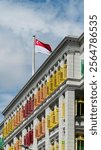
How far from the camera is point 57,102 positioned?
6456cm

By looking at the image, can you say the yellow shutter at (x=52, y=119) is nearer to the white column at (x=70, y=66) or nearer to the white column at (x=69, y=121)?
the white column at (x=69, y=121)

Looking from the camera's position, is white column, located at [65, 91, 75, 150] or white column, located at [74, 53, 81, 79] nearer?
white column, located at [65, 91, 75, 150]

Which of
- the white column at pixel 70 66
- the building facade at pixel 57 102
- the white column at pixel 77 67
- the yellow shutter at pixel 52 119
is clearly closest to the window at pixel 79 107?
the building facade at pixel 57 102

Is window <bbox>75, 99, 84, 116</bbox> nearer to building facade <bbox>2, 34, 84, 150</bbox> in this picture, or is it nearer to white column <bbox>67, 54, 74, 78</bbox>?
building facade <bbox>2, 34, 84, 150</bbox>

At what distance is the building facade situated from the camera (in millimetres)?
60938

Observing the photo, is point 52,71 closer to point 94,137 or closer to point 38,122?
point 38,122

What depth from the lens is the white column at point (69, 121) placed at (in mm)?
60312

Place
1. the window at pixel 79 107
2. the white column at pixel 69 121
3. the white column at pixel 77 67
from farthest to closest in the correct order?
1. the white column at pixel 77 67
2. the window at pixel 79 107
3. the white column at pixel 69 121

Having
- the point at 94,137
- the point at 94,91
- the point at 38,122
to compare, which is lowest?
the point at 94,137

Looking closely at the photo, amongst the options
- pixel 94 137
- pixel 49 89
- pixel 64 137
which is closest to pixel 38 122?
pixel 49 89

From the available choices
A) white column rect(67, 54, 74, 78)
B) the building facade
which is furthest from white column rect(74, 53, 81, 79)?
white column rect(67, 54, 74, 78)

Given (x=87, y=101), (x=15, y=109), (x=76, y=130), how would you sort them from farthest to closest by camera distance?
(x=15, y=109) → (x=76, y=130) → (x=87, y=101)

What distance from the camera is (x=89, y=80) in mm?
40375

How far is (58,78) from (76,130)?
572 cm
